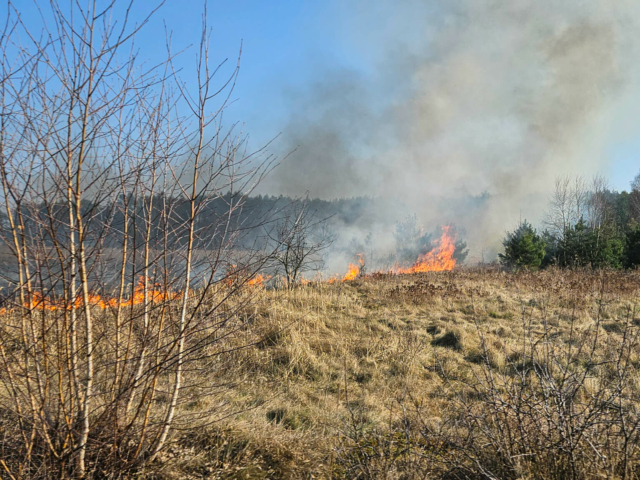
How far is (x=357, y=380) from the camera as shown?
505 cm

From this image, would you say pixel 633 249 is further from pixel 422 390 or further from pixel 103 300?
pixel 103 300

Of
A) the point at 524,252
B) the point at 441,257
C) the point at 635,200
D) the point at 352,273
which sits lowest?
the point at 352,273

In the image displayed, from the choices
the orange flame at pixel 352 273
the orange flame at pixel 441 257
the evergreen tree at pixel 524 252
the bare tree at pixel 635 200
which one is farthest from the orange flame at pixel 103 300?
the bare tree at pixel 635 200

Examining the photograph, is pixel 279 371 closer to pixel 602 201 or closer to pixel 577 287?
pixel 577 287

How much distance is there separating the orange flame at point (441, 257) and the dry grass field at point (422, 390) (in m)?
11.4

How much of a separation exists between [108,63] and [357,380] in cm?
461

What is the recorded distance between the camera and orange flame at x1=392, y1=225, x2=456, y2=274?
2319 cm

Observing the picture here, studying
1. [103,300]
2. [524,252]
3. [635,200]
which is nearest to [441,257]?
[524,252]

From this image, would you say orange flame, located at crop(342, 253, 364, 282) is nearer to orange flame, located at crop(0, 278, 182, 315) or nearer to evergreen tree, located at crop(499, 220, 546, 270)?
evergreen tree, located at crop(499, 220, 546, 270)

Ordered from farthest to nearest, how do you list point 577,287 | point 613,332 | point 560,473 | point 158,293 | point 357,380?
point 577,287 < point 613,332 < point 357,380 < point 158,293 < point 560,473

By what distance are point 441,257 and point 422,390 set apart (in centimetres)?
2561

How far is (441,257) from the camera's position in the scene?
28688mm

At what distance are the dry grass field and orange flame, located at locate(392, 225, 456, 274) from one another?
11.4m

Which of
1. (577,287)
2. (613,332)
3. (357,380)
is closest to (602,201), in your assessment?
(577,287)
